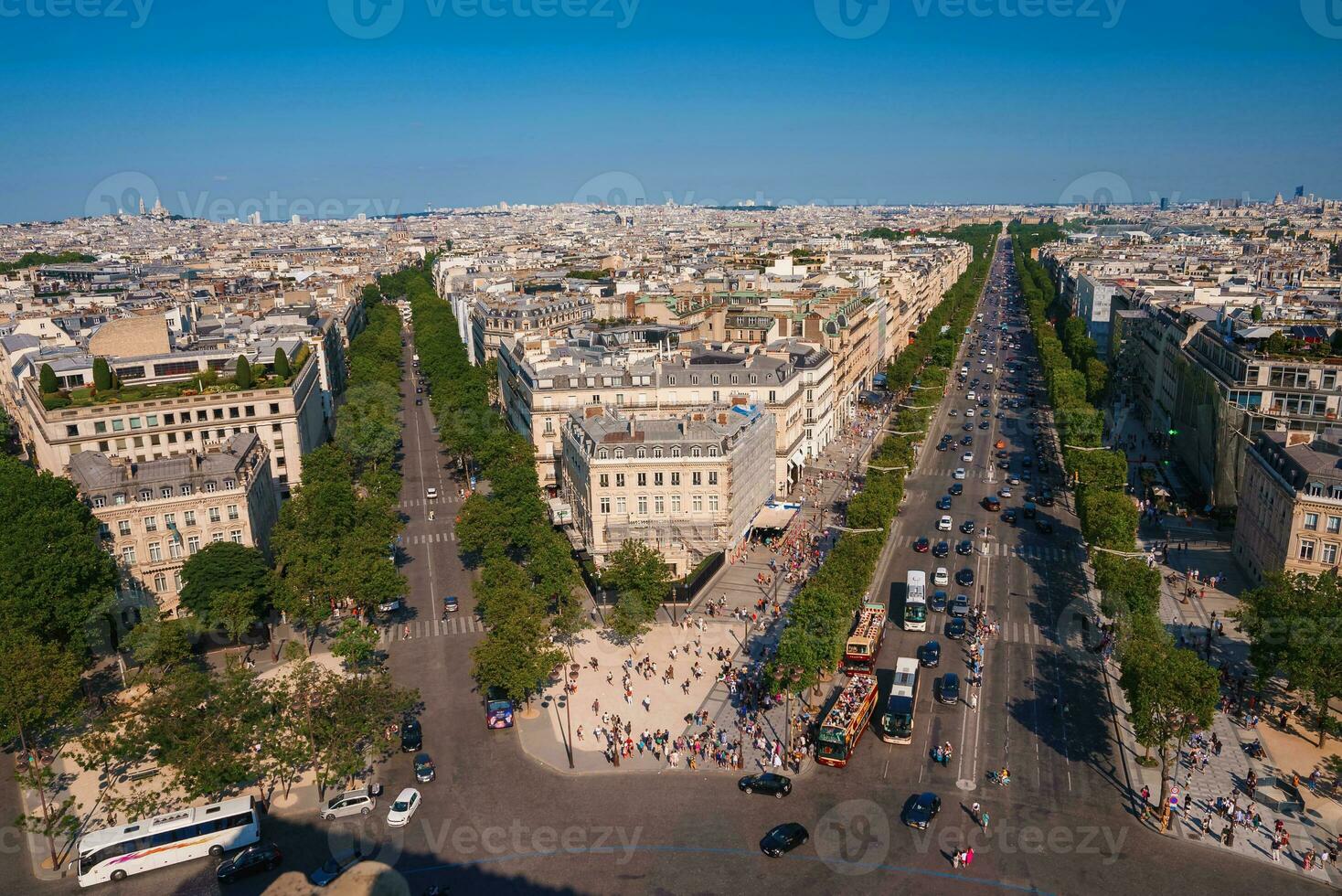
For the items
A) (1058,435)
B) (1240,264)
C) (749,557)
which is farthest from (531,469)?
(1240,264)

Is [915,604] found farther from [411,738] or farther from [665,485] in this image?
[411,738]

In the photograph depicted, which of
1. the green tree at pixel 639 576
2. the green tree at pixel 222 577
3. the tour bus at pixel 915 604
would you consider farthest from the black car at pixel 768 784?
the green tree at pixel 222 577

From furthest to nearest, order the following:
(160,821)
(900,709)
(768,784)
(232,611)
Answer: (232,611) < (900,709) < (768,784) < (160,821)

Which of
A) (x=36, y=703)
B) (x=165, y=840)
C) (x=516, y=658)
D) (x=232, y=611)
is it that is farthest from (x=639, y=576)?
(x=36, y=703)

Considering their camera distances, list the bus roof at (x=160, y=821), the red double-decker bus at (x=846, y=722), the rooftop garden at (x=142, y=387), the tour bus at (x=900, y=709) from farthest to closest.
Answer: the rooftop garden at (x=142, y=387), the tour bus at (x=900, y=709), the red double-decker bus at (x=846, y=722), the bus roof at (x=160, y=821)

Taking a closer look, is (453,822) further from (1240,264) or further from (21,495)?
(1240,264)

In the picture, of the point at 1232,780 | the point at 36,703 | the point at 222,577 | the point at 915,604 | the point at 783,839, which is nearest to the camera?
the point at 783,839

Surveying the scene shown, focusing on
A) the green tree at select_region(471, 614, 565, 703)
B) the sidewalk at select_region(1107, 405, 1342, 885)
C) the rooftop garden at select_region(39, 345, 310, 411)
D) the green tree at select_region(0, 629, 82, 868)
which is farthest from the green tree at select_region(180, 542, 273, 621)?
the sidewalk at select_region(1107, 405, 1342, 885)

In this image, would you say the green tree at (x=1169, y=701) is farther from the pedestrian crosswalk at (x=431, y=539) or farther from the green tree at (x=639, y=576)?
the pedestrian crosswalk at (x=431, y=539)
